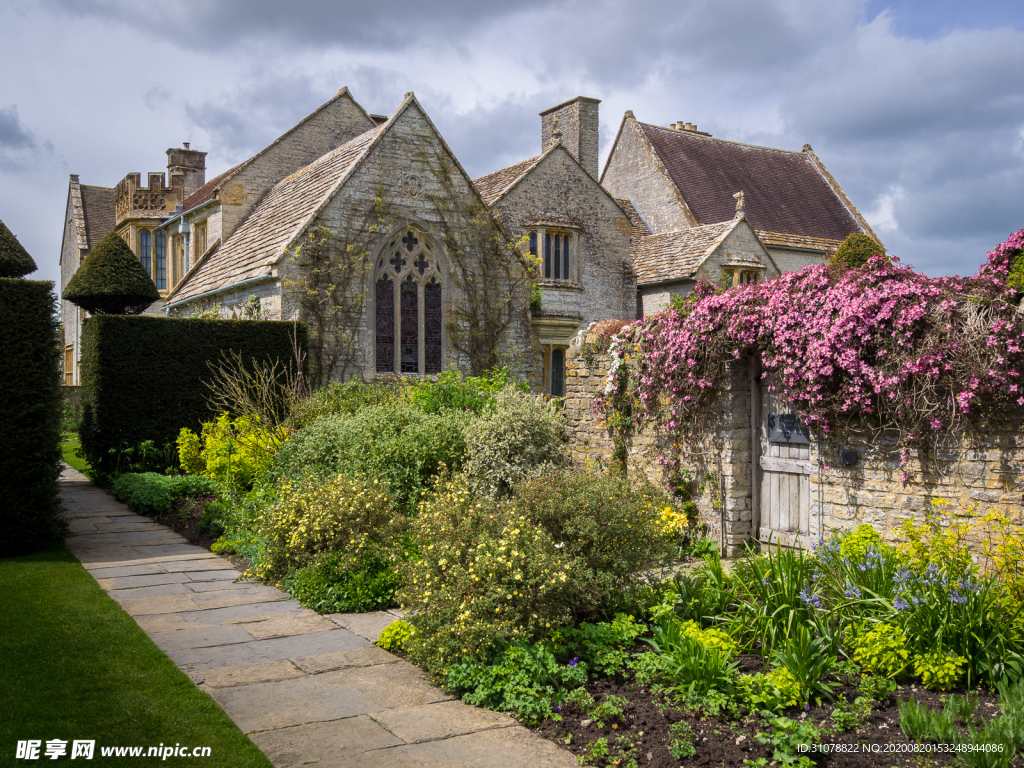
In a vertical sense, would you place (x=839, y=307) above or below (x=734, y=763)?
above

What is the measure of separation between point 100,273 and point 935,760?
15.5 metres

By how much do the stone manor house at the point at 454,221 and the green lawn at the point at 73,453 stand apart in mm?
4226

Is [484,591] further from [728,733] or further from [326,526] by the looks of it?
[326,526]

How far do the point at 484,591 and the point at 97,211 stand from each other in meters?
38.4

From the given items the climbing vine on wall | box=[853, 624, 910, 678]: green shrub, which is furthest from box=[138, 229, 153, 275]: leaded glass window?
box=[853, 624, 910, 678]: green shrub

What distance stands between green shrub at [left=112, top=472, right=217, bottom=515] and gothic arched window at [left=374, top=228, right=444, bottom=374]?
489cm

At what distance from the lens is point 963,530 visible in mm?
6395

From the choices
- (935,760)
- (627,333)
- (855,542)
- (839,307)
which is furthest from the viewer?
(627,333)

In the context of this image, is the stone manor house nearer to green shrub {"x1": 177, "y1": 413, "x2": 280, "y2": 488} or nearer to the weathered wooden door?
the weathered wooden door

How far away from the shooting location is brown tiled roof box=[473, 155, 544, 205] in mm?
23078

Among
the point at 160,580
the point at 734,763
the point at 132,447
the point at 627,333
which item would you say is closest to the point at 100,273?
the point at 132,447

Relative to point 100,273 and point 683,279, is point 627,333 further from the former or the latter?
point 683,279

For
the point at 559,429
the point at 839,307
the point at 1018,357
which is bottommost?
the point at 559,429

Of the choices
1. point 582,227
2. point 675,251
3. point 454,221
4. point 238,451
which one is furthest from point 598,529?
point 675,251
